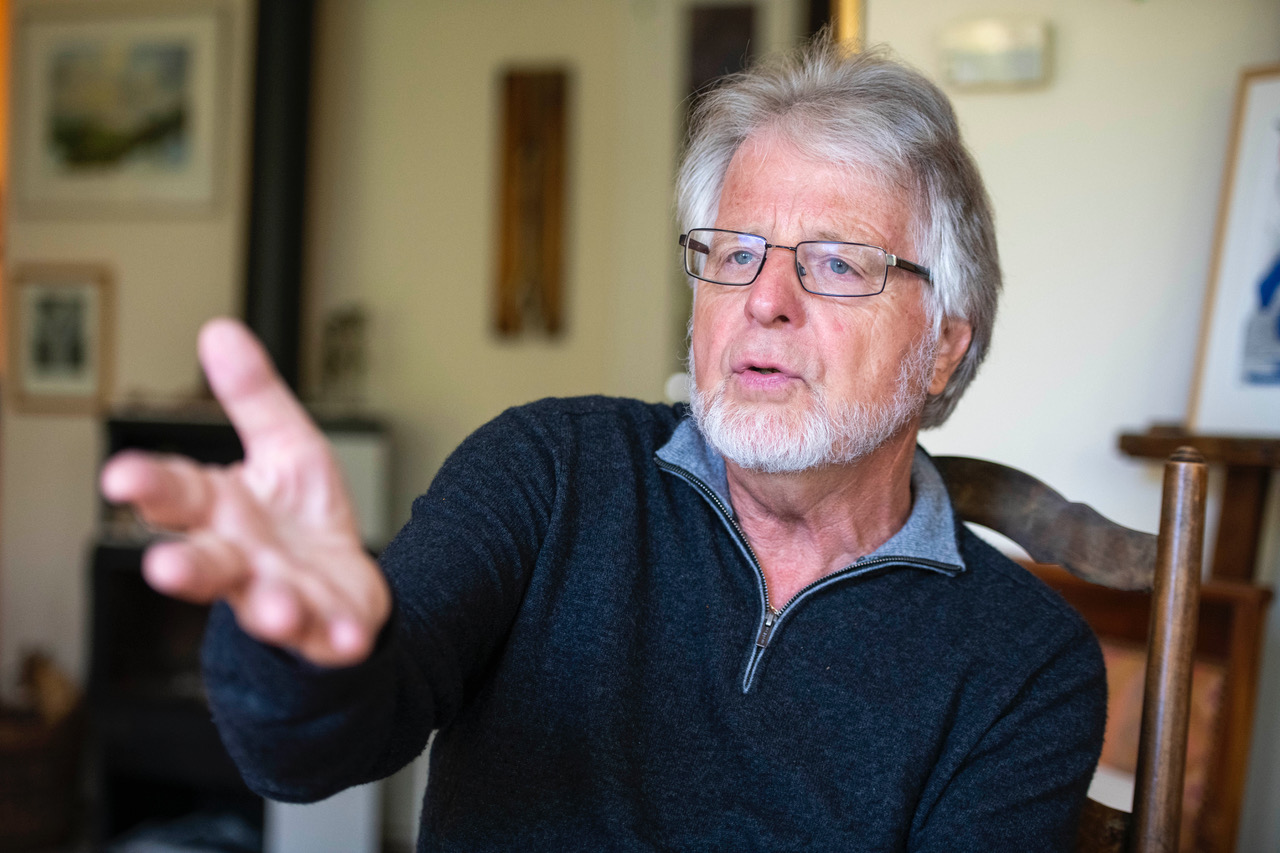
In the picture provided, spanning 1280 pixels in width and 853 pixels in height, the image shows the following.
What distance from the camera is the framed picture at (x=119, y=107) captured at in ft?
11.8

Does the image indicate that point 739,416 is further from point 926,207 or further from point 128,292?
point 128,292

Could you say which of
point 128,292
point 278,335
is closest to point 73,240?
point 128,292

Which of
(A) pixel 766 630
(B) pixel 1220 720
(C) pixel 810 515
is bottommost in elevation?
(B) pixel 1220 720

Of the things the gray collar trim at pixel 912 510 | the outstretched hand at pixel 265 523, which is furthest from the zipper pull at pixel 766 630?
the outstretched hand at pixel 265 523

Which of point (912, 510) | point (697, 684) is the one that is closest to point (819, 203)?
point (912, 510)

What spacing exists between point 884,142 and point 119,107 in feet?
11.0

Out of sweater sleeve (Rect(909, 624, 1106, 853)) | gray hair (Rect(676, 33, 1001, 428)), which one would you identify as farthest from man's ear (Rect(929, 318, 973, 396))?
sweater sleeve (Rect(909, 624, 1106, 853))

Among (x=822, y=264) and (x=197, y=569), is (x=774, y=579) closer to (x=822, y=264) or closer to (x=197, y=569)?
(x=822, y=264)

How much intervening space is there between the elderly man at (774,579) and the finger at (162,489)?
0.92 ft

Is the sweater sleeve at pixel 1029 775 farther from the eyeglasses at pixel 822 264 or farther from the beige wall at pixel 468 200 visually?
the beige wall at pixel 468 200

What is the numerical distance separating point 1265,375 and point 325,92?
3.09 metres

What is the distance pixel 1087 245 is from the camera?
1901mm

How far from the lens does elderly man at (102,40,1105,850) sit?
1.00 m

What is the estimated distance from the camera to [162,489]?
0.53 m
